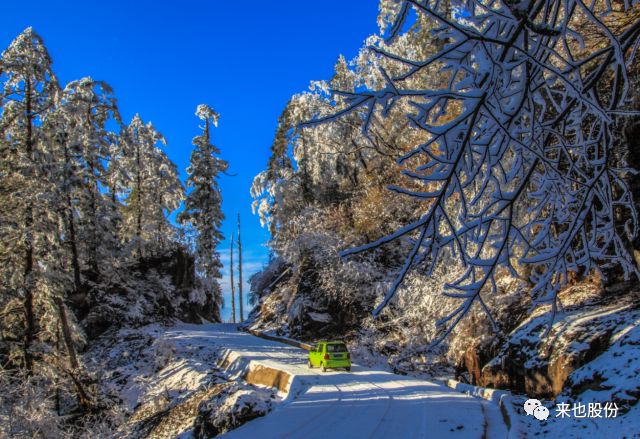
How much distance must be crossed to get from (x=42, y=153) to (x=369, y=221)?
17450mm

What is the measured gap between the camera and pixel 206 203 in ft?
157

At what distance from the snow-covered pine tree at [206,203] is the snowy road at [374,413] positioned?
32.0 meters

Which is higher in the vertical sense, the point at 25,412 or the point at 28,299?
the point at 28,299

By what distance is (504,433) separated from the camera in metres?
8.14

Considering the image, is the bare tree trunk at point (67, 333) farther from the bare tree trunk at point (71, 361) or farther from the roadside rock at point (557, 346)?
the roadside rock at point (557, 346)

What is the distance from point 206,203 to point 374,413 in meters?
40.1

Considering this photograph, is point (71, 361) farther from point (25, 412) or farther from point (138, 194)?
point (138, 194)

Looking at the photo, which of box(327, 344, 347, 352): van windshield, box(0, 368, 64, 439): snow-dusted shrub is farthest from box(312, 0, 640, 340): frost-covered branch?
box(327, 344, 347, 352): van windshield

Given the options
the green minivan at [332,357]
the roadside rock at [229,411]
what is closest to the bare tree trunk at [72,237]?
the green minivan at [332,357]

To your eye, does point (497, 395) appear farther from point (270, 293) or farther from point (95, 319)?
point (270, 293)

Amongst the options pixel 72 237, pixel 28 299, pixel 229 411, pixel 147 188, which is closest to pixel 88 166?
pixel 72 237

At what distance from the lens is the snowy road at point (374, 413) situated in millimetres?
8617

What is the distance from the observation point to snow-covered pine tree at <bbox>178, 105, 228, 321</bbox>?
46406mm

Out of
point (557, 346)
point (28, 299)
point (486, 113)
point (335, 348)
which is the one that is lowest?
point (335, 348)
